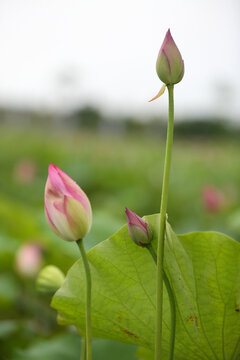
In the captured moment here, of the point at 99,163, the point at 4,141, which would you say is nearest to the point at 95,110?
the point at 4,141

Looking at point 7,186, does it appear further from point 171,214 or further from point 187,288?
point 187,288

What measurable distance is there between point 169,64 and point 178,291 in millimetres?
167

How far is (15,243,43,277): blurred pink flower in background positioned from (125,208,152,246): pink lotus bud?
674 mm

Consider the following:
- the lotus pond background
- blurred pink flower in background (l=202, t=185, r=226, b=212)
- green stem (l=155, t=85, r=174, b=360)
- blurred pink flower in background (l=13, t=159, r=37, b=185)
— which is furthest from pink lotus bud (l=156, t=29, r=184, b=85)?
blurred pink flower in background (l=13, t=159, r=37, b=185)

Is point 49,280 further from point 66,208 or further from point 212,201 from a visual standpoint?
point 212,201

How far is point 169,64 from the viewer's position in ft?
1.03

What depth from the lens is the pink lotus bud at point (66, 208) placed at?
32 cm

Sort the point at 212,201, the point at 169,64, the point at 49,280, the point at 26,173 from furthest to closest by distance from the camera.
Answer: the point at 26,173
the point at 212,201
the point at 49,280
the point at 169,64

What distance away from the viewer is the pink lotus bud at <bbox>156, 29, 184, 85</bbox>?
32 centimetres

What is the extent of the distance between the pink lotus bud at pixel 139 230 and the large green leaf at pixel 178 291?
0.07ft

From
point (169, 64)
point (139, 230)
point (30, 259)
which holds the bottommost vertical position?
point (30, 259)

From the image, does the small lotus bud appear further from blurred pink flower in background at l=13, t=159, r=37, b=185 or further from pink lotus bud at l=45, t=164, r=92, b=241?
blurred pink flower in background at l=13, t=159, r=37, b=185

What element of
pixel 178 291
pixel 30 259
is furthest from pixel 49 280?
pixel 30 259

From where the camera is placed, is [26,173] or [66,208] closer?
[66,208]
